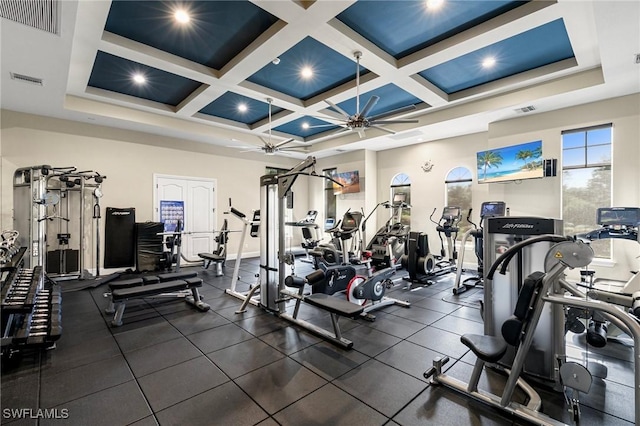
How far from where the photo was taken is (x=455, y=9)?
11.4 feet

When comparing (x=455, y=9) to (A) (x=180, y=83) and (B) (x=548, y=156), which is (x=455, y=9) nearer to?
(B) (x=548, y=156)

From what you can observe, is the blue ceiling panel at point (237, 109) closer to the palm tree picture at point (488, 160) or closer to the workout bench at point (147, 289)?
the workout bench at point (147, 289)

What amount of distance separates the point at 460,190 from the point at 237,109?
19.9 feet

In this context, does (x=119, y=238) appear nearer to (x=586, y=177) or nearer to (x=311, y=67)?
(x=311, y=67)

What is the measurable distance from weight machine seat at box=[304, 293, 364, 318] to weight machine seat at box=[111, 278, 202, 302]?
6.64 ft

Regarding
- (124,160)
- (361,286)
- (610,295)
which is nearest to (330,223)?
(361,286)

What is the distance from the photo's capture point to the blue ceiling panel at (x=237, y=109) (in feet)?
20.1

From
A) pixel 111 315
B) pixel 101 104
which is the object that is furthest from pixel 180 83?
pixel 111 315

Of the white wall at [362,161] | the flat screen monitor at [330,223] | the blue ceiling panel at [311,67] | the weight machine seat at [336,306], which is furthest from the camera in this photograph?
the flat screen monitor at [330,223]

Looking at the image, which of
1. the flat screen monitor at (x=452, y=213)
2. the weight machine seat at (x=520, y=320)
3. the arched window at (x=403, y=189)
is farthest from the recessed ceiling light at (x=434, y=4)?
the arched window at (x=403, y=189)

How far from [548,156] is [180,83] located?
743cm

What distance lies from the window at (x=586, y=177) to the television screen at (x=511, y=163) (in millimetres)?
486

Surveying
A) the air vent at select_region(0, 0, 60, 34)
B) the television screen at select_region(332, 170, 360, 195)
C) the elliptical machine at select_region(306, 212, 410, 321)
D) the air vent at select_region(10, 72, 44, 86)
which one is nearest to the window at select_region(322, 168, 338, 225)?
the television screen at select_region(332, 170, 360, 195)

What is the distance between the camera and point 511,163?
6.11 meters
